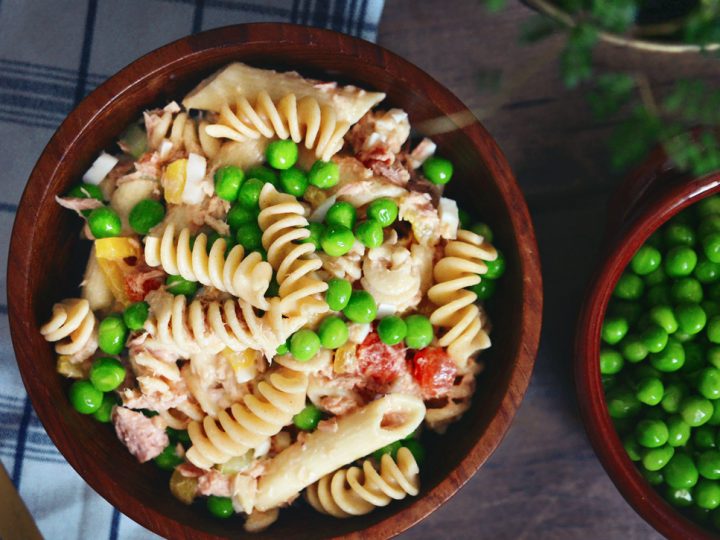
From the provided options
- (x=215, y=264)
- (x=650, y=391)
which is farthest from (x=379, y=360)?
(x=650, y=391)

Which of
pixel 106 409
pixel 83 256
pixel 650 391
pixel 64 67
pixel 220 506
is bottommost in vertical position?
pixel 220 506

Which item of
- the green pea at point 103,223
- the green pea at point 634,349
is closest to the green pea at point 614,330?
the green pea at point 634,349

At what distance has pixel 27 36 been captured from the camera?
2111 millimetres

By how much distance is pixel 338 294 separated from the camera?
173cm

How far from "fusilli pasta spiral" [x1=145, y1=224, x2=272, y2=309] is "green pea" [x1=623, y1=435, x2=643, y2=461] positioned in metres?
0.96

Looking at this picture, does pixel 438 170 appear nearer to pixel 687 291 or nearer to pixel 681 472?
pixel 687 291

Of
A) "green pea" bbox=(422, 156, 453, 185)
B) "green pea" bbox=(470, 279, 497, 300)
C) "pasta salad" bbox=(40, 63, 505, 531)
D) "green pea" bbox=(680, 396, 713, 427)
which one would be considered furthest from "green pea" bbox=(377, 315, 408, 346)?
"green pea" bbox=(680, 396, 713, 427)

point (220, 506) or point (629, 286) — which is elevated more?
point (629, 286)

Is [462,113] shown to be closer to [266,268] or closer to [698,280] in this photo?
[266,268]

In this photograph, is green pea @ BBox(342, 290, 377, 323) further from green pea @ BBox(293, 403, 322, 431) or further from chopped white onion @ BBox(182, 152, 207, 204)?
chopped white onion @ BBox(182, 152, 207, 204)

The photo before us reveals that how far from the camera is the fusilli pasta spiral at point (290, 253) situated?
1.68 meters

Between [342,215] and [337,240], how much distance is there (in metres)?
0.07

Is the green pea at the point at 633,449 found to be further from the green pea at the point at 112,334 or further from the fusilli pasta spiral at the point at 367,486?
the green pea at the point at 112,334

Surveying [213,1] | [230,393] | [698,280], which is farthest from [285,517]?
[213,1]
